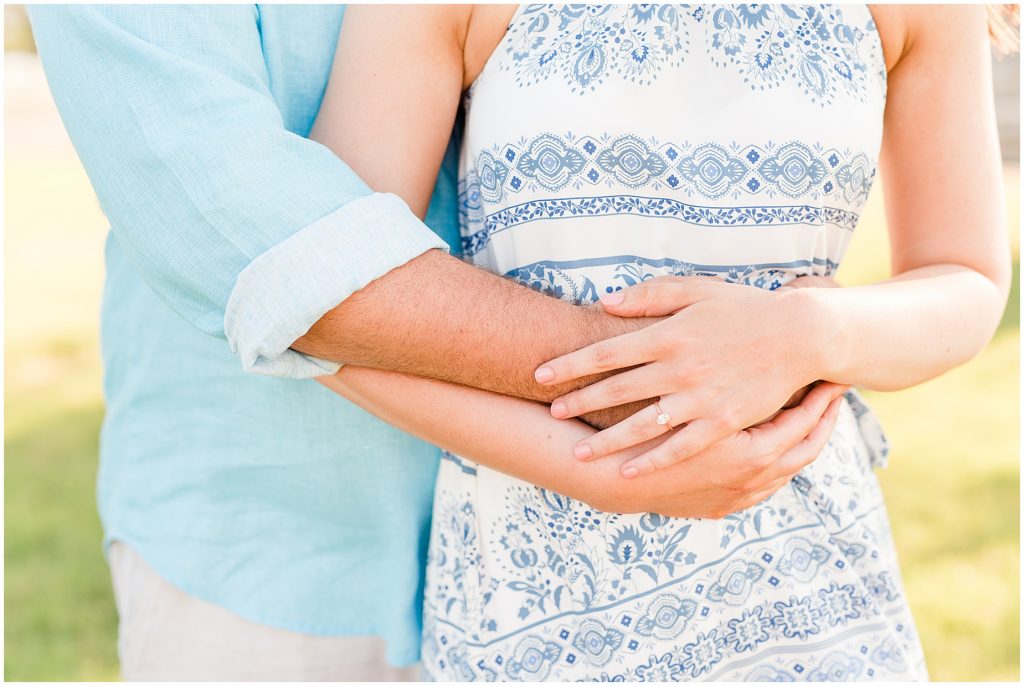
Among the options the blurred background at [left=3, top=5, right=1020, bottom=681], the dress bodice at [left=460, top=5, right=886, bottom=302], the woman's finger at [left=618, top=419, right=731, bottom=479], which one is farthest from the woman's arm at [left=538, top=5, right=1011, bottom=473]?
the blurred background at [left=3, top=5, right=1020, bottom=681]

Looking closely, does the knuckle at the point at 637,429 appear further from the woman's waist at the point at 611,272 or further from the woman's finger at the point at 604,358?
the woman's waist at the point at 611,272

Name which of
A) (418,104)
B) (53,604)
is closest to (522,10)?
(418,104)

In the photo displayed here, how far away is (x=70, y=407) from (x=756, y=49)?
15.2 ft

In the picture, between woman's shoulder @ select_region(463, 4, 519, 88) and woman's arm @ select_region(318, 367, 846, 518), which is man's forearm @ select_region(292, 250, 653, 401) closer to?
woman's arm @ select_region(318, 367, 846, 518)

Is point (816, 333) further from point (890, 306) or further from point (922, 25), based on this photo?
point (922, 25)

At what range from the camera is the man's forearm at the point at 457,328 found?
48.8 inches

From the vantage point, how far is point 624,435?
1.31m

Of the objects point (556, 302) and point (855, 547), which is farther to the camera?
point (855, 547)

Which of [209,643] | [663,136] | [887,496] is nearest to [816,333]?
[663,136]

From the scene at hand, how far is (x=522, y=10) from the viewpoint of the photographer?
4.62 ft

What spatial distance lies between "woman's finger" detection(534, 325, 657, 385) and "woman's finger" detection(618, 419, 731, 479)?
0.12 meters

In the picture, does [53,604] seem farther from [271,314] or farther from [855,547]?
[855,547]

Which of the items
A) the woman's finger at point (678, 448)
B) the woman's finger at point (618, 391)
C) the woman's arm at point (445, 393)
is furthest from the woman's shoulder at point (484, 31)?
the woman's finger at point (678, 448)

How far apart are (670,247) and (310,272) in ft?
1.85
